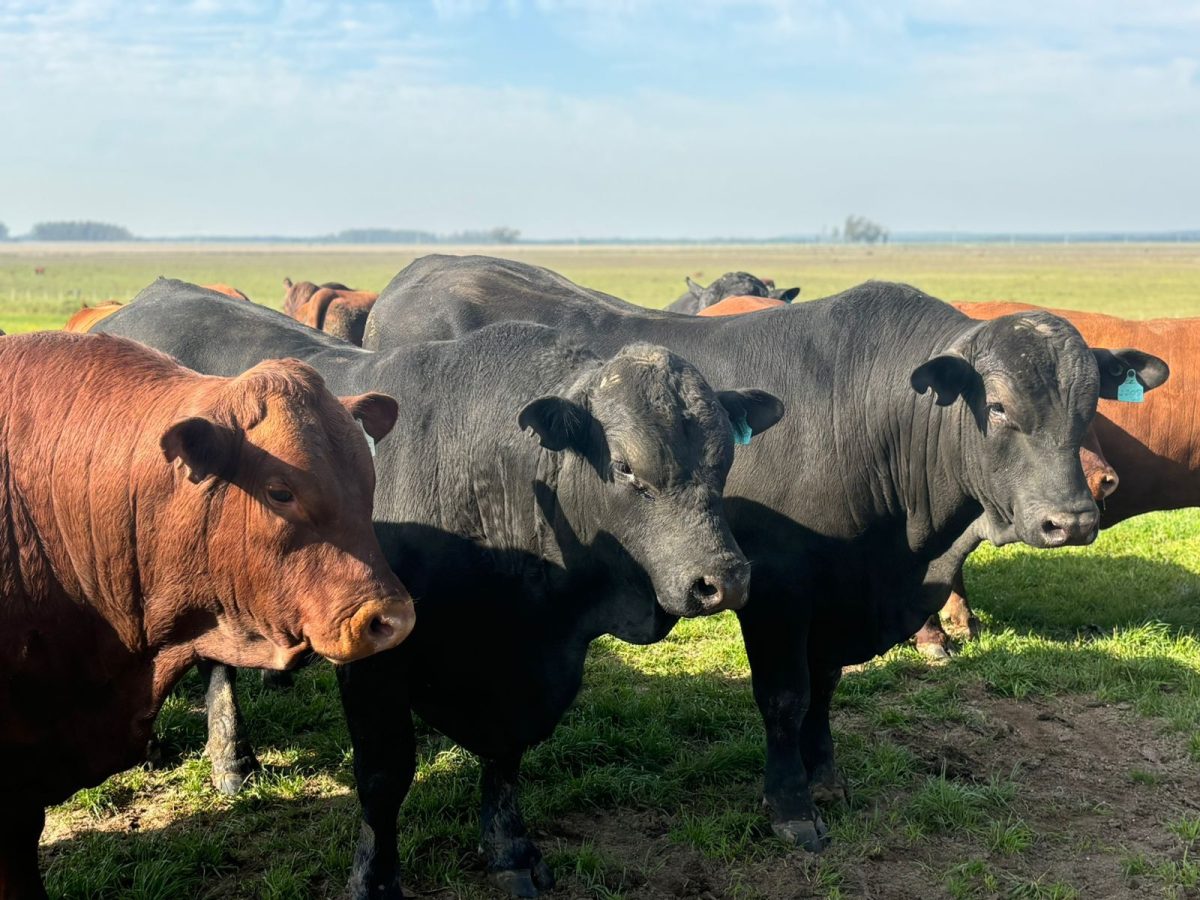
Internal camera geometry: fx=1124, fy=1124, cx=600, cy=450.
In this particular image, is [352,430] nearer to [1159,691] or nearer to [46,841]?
[46,841]

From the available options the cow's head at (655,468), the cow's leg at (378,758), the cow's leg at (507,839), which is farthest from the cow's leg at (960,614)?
the cow's leg at (378,758)

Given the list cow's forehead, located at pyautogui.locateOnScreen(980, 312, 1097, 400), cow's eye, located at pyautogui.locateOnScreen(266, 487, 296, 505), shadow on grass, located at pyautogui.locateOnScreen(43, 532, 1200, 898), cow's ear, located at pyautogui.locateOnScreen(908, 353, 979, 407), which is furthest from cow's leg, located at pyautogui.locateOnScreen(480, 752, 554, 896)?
cow's forehead, located at pyautogui.locateOnScreen(980, 312, 1097, 400)

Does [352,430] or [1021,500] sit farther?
[1021,500]

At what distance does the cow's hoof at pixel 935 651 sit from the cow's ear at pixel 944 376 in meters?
2.79

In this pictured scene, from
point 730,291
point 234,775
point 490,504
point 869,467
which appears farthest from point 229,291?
point 869,467

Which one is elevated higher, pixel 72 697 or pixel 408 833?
pixel 72 697

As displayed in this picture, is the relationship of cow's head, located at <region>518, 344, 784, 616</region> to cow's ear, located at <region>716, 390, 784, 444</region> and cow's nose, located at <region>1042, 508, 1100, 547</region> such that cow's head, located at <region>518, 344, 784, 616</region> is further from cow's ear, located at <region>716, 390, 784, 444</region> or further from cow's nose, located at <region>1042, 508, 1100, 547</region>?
cow's nose, located at <region>1042, 508, 1100, 547</region>

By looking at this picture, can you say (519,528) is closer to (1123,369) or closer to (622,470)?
(622,470)

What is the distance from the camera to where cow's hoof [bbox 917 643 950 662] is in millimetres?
7148

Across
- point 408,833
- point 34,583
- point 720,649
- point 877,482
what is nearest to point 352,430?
point 34,583

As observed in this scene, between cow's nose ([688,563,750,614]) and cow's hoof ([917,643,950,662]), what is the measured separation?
12.9 feet

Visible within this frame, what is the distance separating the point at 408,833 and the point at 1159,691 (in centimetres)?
447

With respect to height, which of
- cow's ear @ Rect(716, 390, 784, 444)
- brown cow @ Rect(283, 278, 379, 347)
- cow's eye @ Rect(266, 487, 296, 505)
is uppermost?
cow's ear @ Rect(716, 390, 784, 444)

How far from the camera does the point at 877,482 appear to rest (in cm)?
509
